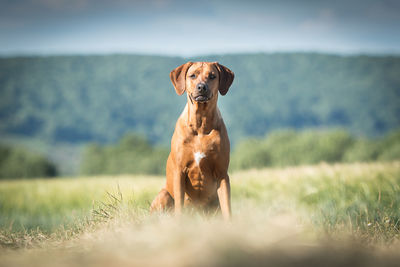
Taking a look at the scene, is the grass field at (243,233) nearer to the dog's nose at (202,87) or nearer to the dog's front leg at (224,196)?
the dog's front leg at (224,196)

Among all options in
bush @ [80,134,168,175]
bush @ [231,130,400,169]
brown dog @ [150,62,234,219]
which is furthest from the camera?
bush @ [80,134,168,175]

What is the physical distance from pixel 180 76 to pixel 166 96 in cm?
7182

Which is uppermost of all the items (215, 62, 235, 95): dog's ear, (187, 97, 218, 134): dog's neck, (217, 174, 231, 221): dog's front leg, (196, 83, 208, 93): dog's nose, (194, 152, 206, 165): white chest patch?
(215, 62, 235, 95): dog's ear

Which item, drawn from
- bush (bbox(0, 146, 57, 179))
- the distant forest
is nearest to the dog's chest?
bush (bbox(0, 146, 57, 179))

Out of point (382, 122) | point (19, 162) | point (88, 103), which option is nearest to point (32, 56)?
point (88, 103)

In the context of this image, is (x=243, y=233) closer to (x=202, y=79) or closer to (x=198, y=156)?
(x=198, y=156)

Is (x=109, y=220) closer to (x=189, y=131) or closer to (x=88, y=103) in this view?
(x=189, y=131)

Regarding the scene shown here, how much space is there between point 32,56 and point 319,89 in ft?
211

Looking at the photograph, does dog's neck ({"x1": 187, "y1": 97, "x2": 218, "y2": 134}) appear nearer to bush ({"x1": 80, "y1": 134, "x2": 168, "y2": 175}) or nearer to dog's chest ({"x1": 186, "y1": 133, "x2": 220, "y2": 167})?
dog's chest ({"x1": 186, "y1": 133, "x2": 220, "y2": 167})

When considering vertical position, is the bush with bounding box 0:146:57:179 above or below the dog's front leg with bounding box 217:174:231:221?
below

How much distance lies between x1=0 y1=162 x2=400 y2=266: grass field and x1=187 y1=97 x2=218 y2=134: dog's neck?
3.68 feet

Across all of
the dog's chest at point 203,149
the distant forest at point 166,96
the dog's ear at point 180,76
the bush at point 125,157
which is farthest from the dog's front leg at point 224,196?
the distant forest at point 166,96

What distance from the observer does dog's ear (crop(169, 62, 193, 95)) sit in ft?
15.6

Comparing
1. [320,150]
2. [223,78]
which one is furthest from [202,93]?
[320,150]
